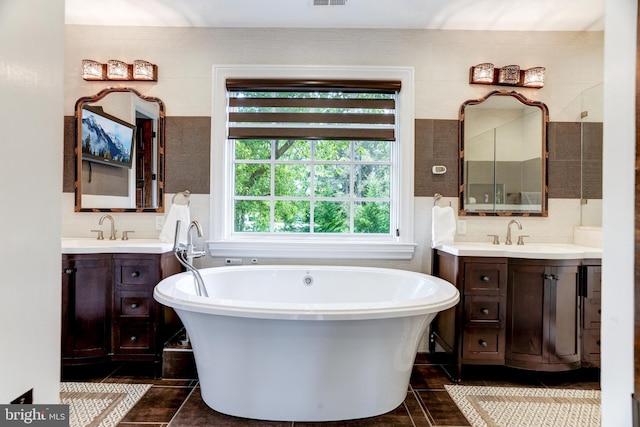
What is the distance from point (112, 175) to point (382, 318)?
2.48 metres

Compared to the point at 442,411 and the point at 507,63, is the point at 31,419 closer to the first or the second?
the point at 442,411

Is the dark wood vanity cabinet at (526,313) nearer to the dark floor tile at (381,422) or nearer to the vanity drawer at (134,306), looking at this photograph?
the dark floor tile at (381,422)

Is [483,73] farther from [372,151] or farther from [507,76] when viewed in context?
[372,151]

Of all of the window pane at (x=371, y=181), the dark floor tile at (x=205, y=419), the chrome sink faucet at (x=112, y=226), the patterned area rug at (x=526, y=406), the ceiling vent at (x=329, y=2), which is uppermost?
the ceiling vent at (x=329, y=2)

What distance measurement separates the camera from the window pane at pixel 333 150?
306 centimetres

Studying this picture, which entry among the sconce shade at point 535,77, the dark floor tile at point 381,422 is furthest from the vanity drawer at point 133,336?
the sconce shade at point 535,77

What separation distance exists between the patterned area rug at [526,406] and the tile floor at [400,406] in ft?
0.24

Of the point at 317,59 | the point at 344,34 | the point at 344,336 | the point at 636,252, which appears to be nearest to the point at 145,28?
the point at 317,59

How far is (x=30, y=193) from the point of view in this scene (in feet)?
1.74

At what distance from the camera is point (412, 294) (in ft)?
8.07

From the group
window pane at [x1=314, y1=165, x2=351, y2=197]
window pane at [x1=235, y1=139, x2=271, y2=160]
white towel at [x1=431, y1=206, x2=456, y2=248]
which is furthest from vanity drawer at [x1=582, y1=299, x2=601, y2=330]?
window pane at [x1=235, y1=139, x2=271, y2=160]

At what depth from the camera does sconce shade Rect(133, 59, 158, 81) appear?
2.85 m

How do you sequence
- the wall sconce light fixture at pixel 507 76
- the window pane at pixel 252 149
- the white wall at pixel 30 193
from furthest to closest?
the window pane at pixel 252 149 < the wall sconce light fixture at pixel 507 76 < the white wall at pixel 30 193
